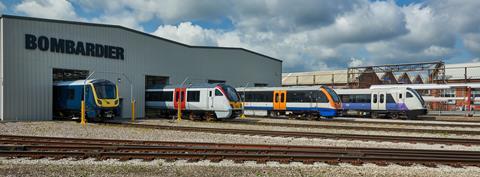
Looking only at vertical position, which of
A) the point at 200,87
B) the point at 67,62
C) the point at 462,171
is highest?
the point at 67,62

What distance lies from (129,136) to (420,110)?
74.7ft

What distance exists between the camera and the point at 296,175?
25.6ft

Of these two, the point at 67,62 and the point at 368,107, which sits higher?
the point at 67,62

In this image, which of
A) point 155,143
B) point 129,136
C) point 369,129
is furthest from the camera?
point 369,129

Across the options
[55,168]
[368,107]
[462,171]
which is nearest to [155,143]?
[55,168]

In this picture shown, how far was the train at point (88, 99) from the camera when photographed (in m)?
21.7

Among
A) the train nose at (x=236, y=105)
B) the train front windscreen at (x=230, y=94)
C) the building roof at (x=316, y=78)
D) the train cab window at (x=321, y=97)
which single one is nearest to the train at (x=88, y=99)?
the train front windscreen at (x=230, y=94)

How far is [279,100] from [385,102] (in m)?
8.62

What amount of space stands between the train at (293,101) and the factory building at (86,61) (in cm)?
578

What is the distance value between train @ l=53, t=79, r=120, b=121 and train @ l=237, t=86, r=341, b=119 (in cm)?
1133

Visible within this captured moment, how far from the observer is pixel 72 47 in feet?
79.6

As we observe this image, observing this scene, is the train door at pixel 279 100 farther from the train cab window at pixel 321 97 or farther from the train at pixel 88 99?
the train at pixel 88 99

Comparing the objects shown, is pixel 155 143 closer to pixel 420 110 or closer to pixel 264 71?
pixel 420 110

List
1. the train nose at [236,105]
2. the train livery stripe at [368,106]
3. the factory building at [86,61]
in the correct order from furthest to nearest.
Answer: the train livery stripe at [368,106]
the train nose at [236,105]
the factory building at [86,61]
